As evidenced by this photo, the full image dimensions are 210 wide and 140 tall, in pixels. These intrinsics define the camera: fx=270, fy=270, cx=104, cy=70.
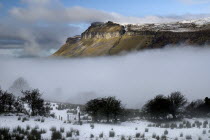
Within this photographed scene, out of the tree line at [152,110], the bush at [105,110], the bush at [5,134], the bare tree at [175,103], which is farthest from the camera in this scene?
the bare tree at [175,103]

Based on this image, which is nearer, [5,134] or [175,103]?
[5,134]

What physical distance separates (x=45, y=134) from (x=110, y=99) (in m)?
17.7

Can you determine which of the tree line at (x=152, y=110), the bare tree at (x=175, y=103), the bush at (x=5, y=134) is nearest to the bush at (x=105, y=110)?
the tree line at (x=152, y=110)

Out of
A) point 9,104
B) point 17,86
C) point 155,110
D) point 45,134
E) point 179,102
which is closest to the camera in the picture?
point 45,134

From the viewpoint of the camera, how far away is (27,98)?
3216 centimetres

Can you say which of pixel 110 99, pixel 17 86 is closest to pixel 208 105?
pixel 110 99

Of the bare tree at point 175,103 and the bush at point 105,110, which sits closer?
the bush at point 105,110

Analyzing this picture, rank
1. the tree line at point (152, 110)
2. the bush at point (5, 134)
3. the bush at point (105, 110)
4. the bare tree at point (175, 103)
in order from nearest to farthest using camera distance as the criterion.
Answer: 1. the bush at point (5, 134)
2. the bush at point (105, 110)
3. the tree line at point (152, 110)
4. the bare tree at point (175, 103)

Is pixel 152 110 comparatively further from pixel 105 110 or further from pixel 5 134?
pixel 5 134

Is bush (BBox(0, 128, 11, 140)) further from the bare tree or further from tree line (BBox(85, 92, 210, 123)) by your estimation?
the bare tree

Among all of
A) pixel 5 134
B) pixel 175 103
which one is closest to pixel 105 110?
pixel 175 103

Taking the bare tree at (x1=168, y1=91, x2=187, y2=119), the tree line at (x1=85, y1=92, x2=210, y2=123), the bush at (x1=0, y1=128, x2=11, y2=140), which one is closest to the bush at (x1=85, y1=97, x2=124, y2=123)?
the tree line at (x1=85, y1=92, x2=210, y2=123)

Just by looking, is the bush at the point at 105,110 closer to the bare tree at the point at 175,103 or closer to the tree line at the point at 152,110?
the tree line at the point at 152,110

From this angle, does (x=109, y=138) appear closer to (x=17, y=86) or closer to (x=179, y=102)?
(x=179, y=102)
